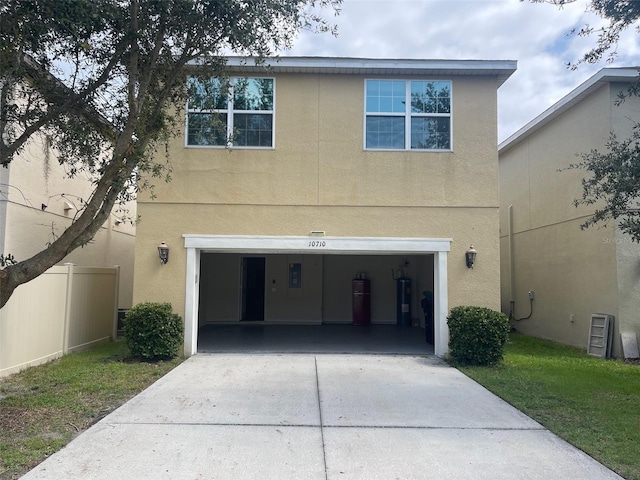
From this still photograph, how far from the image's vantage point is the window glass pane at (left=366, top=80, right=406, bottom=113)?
10.5 m

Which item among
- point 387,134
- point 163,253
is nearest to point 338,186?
point 387,134

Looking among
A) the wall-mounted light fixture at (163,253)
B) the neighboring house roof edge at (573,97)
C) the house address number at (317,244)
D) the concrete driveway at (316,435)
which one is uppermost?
the neighboring house roof edge at (573,97)

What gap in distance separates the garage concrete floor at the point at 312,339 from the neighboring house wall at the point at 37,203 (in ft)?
12.4

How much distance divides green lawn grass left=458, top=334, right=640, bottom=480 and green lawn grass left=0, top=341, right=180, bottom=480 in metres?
5.41

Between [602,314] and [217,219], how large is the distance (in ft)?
29.4

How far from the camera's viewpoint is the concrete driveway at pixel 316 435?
14.7 feet

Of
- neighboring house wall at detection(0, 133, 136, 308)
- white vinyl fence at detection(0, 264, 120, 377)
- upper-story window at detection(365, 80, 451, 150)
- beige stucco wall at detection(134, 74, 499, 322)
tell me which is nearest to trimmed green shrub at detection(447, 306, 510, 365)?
beige stucco wall at detection(134, 74, 499, 322)

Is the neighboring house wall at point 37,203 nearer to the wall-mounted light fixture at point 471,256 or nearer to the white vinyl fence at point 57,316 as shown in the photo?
the white vinyl fence at point 57,316

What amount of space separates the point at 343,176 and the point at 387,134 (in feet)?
4.36

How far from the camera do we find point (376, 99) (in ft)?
34.5

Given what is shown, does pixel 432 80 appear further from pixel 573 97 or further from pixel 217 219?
pixel 217 219

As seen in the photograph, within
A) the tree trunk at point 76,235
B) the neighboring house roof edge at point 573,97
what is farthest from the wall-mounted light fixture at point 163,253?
the neighboring house roof edge at point 573,97

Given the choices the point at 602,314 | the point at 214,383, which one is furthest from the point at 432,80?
the point at 214,383

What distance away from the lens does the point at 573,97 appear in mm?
12094
